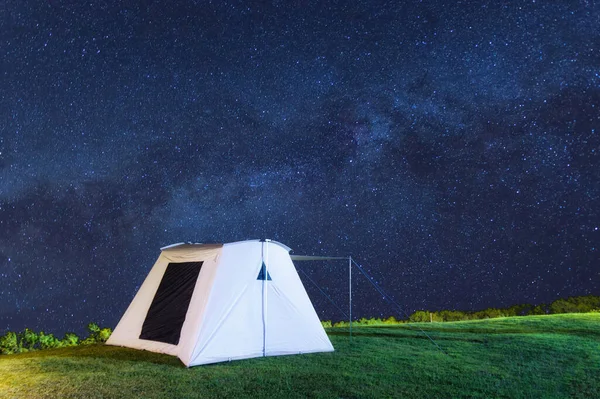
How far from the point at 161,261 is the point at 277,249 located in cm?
258

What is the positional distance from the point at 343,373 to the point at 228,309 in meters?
2.19

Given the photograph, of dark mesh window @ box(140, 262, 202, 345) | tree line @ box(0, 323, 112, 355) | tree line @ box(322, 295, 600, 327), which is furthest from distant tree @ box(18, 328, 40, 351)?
tree line @ box(322, 295, 600, 327)

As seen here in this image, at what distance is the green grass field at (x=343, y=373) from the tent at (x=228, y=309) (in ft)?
0.96

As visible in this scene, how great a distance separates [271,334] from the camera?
822 centimetres

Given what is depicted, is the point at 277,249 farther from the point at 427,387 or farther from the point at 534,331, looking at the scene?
the point at 534,331

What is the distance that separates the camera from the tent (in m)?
7.72

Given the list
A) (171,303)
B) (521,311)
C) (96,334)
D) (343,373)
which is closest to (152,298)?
(171,303)

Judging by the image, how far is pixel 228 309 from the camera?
791 cm

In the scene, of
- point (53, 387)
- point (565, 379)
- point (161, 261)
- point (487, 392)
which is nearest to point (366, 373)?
point (487, 392)

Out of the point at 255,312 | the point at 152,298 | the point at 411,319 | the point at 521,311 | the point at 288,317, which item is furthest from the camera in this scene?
the point at 521,311

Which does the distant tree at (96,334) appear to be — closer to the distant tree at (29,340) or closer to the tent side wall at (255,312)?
the distant tree at (29,340)

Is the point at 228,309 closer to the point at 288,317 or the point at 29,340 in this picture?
the point at 288,317

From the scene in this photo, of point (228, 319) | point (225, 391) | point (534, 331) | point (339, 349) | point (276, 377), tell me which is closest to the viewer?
point (225, 391)

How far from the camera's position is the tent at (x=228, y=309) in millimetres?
7719
